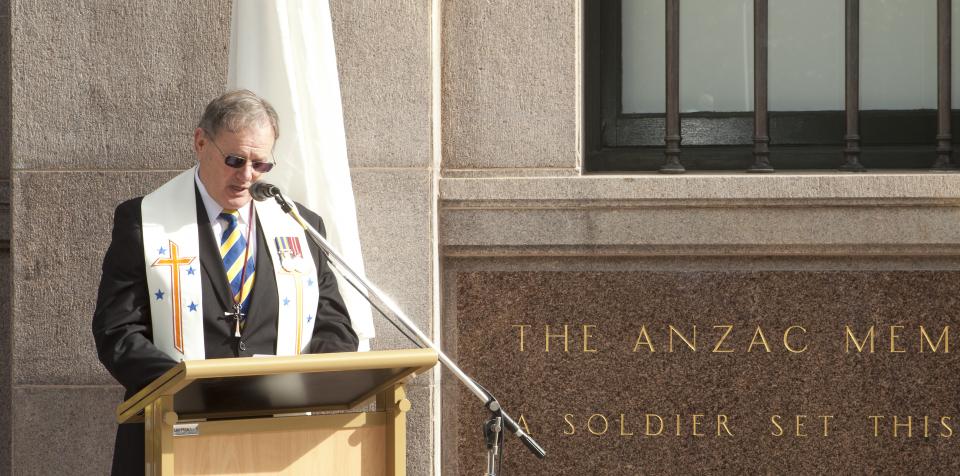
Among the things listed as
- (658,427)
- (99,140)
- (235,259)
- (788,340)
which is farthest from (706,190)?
(99,140)

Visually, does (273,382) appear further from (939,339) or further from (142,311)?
(939,339)

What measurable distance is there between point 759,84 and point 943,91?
35.5 inches

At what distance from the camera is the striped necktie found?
430 cm

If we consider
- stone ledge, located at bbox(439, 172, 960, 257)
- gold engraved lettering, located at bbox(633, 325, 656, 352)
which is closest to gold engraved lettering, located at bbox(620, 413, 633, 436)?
gold engraved lettering, located at bbox(633, 325, 656, 352)

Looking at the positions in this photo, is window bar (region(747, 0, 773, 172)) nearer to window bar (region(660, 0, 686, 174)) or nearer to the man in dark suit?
window bar (region(660, 0, 686, 174))

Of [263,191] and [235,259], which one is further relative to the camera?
[235,259]

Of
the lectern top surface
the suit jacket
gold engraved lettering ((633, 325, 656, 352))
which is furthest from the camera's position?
gold engraved lettering ((633, 325, 656, 352))

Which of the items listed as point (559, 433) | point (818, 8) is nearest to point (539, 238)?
point (559, 433)

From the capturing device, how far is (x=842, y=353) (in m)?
5.90

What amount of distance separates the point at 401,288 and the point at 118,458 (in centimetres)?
189

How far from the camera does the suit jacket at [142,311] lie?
13.3 feet

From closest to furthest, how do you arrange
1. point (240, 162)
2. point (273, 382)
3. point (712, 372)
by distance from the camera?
1. point (273, 382)
2. point (240, 162)
3. point (712, 372)

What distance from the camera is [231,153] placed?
414cm

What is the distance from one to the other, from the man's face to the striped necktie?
0.08 metres
